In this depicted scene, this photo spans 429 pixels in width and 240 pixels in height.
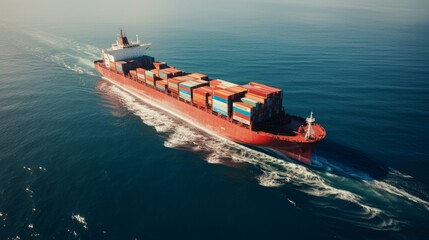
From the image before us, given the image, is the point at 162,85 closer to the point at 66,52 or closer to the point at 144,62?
the point at 144,62

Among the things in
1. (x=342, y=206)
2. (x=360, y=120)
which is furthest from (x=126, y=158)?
(x=360, y=120)

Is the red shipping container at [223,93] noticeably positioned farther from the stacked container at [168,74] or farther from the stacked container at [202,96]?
the stacked container at [168,74]

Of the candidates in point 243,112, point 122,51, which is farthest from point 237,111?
point 122,51

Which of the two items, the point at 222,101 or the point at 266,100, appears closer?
the point at 266,100

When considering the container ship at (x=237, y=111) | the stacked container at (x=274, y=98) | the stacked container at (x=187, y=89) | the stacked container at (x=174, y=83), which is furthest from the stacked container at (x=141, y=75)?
the stacked container at (x=274, y=98)

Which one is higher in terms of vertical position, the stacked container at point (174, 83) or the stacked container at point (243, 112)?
the stacked container at point (174, 83)

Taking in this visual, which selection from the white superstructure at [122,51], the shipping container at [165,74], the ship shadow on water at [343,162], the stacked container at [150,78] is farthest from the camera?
the white superstructure at [122,51]

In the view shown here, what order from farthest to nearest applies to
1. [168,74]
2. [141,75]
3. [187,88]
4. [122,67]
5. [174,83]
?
[122,67]
[141,75]
[168,74]
[174,83]
[187,88]
